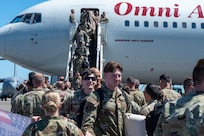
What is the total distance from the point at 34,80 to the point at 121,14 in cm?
1226

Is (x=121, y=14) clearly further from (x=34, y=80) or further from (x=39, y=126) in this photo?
(x=39, y=126)

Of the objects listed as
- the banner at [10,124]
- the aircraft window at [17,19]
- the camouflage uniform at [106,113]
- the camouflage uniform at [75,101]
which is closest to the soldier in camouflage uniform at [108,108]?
the camouflage uniform at [106,113]

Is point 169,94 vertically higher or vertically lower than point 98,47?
lower

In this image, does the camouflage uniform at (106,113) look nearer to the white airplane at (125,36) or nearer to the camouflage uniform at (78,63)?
the camouflage uniform at (78,63)

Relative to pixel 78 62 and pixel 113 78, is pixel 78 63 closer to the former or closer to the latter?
pixel 78 62

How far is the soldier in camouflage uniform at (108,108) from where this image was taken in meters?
4.71

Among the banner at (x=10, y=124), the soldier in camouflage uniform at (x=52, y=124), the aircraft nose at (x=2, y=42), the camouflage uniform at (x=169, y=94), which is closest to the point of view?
the soldier in camouflage uniform at (x=52, y=124)

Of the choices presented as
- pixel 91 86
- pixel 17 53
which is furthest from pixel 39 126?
pixel 17 53

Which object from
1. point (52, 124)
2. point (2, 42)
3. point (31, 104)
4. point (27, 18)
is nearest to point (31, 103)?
point (31, 104)

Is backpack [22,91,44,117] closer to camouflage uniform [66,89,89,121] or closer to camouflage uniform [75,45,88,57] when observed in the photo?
camouflage uniform [66,89,89,121]

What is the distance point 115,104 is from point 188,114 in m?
1.83

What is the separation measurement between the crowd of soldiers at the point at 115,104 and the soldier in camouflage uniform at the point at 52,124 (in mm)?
50

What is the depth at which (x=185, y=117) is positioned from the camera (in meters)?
3.09

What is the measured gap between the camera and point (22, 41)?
18359mm
